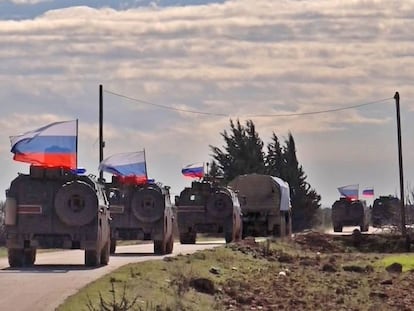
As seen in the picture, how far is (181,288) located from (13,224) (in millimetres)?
6483

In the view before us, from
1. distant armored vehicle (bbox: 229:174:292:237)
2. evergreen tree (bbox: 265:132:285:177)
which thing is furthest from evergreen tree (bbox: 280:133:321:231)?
distant armored vehicle (bbox: 229:174:292:237)

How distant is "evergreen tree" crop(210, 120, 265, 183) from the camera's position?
2940 inches

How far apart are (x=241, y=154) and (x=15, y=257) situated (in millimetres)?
49114

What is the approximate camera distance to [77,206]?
26938 millimetres

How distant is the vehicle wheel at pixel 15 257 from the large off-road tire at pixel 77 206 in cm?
133

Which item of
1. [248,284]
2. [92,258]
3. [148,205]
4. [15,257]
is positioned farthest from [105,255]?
[148,205]

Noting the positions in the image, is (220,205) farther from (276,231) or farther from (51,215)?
(51,215)

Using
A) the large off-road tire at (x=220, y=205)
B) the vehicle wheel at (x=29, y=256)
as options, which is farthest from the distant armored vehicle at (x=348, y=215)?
the vehicle wheel at (x=29, y=256)

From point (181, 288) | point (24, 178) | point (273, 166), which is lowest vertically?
point (181, 288)

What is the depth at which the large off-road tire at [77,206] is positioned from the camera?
26.9 m

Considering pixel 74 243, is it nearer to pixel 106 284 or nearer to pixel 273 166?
pixel 106 284

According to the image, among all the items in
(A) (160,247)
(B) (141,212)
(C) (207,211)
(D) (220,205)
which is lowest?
(A) (160,247)

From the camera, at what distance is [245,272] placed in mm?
29469

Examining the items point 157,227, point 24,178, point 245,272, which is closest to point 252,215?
point 157,227
